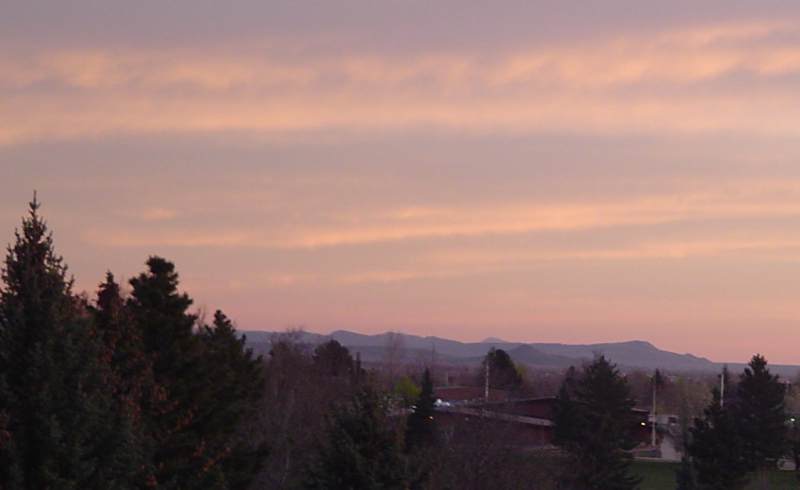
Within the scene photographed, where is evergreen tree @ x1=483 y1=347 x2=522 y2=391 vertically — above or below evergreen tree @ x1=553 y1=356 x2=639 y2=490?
above


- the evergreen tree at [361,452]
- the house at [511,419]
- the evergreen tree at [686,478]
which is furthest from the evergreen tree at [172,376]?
the evergreen tree at [686,478]

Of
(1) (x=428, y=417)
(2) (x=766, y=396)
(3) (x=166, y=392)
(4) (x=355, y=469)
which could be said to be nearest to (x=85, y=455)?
(4) (x=355, y=469)

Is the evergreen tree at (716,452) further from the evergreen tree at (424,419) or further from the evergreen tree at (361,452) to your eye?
the evergreen tree at (361,452)

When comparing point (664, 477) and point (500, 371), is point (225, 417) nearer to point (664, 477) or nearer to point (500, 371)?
point (664, 477)

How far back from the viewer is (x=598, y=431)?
65.1 metres

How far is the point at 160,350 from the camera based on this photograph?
1192 inches

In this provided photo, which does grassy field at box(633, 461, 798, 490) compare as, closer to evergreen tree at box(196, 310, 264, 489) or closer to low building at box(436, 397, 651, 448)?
low building at box(436, 397, 651, 448)

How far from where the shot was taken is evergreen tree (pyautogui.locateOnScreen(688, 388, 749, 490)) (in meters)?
65.2

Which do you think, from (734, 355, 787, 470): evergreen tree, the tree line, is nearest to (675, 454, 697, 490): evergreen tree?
the tree line

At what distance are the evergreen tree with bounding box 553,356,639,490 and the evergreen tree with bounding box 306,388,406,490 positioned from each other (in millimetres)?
38473

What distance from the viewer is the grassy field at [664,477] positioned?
78375 mm

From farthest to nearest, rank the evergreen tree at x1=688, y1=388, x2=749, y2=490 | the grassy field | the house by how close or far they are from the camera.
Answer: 1. the grassy field
2. the evergreen tree at x1=688, y1=388, x2=749, y2=490
3. the house

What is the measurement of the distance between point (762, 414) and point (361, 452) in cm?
5798

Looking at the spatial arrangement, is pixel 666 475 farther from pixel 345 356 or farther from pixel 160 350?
pixel 160 350
